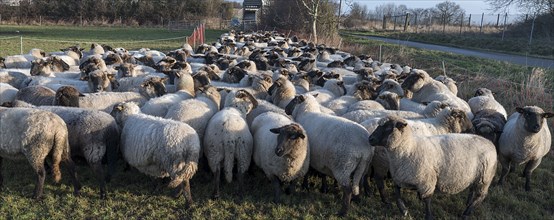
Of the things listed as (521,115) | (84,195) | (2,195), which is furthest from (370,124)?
(2,195)

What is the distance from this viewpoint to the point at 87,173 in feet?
20.5

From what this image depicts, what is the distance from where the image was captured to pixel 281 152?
513 cm

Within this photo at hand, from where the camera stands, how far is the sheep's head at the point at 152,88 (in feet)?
26.1

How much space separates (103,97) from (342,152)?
14.5 ft

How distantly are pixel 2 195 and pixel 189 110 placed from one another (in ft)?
8.61

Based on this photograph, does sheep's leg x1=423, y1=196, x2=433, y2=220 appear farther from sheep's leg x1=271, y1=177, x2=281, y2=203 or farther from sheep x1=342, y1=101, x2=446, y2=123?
sheep's leg x1=271, y1=177, x2=281, y2=203

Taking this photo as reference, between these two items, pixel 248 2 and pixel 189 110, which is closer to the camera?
pixel 189 110

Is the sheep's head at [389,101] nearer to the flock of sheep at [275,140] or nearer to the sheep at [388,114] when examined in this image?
the flock of sheep at [275,140]

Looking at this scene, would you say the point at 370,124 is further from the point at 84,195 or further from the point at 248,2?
the point at 248,2

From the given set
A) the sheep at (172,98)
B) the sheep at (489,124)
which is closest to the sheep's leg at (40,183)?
the sheep at (172,98)

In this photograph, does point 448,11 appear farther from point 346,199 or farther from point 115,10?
point 346,199

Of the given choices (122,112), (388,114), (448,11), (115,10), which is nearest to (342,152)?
(388,114)

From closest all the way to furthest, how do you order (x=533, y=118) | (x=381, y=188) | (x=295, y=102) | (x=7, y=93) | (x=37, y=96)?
(x=381, y=188), (x=533, y=118), (x=295, y=102), (x=37, y=96), (x=7, y=93)

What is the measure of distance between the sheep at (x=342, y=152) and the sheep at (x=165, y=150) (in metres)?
1.59
